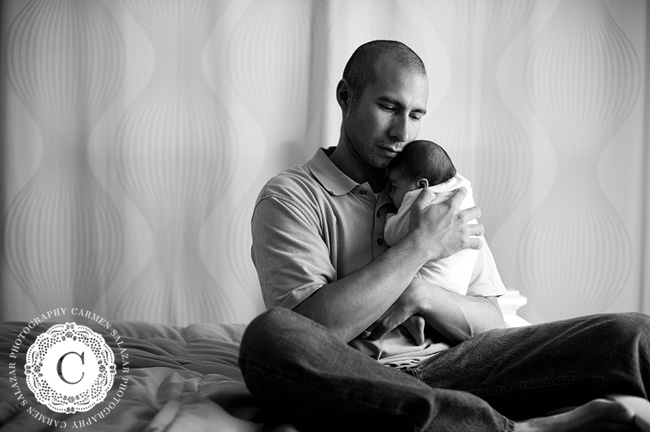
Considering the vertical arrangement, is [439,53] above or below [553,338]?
above

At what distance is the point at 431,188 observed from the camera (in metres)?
1.55

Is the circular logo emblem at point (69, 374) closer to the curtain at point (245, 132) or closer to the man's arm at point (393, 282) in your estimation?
the man's arm at point (393, 282)

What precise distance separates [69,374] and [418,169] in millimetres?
857

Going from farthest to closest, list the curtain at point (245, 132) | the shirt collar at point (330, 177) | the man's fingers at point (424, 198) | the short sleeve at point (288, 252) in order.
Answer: the curtain at point (245, 132) → the shirt collar at point (330, 177) → the man's fingers at point (424, 198) → the short sleeve at point (288, 252)

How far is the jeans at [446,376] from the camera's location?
1.04 metres

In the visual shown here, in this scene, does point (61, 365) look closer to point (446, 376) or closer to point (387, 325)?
point (387, 325)

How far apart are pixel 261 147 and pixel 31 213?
915 millimetres

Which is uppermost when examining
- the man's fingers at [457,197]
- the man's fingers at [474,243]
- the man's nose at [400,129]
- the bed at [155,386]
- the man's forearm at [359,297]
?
the man's nose at [400,129]

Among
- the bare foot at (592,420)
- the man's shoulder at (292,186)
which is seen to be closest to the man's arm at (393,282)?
the man's shoulder at (292,186)

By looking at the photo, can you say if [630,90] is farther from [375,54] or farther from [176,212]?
[176,212]

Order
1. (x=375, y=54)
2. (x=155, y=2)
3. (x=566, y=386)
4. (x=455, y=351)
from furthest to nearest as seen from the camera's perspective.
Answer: (x=155, y=2) < (x=375, y=54) < (x=455, y=351) < (x=566, y=386)

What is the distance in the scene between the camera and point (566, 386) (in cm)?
120

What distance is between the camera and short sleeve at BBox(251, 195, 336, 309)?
1.36m

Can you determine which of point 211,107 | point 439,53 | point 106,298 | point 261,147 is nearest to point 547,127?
point 439,53
